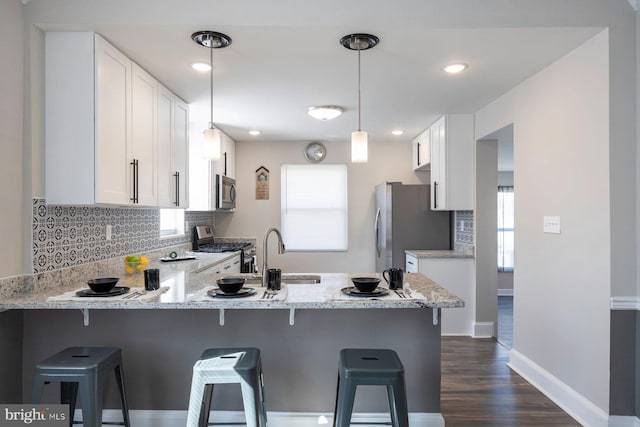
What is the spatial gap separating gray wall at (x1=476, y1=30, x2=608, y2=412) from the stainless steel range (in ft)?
9.67

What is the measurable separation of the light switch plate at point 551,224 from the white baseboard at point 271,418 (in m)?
1.47

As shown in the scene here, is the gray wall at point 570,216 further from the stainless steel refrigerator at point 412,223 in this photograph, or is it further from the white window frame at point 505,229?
the white window frame at point 505,229

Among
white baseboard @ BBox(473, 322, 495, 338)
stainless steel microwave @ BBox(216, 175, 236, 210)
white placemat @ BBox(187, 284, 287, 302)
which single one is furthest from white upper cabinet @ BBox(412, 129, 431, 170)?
white placemat @ BBox(187, 284, 287, 302)

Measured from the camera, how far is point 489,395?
2.93m

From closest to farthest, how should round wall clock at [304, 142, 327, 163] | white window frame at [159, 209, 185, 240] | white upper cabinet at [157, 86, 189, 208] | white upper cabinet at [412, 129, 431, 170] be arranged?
1. white upper cabinet at [157, 86, 189, 208]
2. white window frame at [159, 209, 185, 240]
3. white upper cabinet at [412, 129, 431, 170]
4. round wall clock at [304, 142, 327, 163]

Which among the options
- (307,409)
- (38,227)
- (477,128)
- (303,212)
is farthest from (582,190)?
(303,212)

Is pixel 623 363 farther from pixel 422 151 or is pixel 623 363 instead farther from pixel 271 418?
pixel 422 151

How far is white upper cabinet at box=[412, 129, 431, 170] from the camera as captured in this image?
494cm

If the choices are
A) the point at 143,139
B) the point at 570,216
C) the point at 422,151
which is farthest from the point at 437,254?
the point at 143,139

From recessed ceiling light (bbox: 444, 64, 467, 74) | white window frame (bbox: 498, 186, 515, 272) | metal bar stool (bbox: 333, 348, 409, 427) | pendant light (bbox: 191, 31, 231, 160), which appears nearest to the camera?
metal bar stool (bbox: 333, 348, 409, 427)

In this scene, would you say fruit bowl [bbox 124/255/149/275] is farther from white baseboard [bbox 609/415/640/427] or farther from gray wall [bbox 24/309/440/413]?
white baseboard [bbox 609/415/640/427]

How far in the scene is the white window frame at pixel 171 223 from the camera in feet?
13.8

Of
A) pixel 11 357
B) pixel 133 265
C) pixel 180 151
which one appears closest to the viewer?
pixel 11 357

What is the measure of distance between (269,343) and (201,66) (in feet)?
6.26
